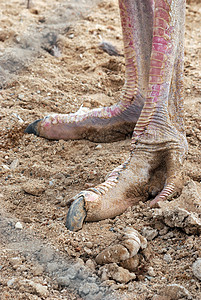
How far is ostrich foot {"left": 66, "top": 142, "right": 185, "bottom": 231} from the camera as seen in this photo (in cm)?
194

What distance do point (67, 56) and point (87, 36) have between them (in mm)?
573

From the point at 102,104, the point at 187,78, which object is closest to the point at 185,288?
the point at 102,104

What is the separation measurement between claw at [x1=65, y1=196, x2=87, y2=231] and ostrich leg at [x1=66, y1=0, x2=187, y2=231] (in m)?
0.07

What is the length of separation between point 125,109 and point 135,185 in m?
0.79

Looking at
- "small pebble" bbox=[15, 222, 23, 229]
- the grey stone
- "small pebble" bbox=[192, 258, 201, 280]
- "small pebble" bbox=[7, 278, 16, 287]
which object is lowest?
"small pebble" bbox=[15, 222, 23, 229]

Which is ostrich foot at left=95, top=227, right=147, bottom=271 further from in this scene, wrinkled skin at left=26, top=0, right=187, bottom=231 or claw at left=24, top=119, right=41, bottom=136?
claw at left=24, top=119, right=41, bottom=136

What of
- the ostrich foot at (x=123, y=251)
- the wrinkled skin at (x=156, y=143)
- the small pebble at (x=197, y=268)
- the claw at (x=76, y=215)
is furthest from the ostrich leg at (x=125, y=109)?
the small pebble at (x=197, y=268)

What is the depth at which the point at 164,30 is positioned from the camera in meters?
2.10

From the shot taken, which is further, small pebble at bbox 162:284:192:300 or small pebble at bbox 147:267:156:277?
small pebble at bbox 147:267:156:277

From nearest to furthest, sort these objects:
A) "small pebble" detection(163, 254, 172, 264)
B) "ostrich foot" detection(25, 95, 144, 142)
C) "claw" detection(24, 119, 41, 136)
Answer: "small pebble" detection(163, 254, 172, 264) → "ostrich foot" detection(25, 95, 144, 142) → "claw" detection(24, 119, 41, 136)

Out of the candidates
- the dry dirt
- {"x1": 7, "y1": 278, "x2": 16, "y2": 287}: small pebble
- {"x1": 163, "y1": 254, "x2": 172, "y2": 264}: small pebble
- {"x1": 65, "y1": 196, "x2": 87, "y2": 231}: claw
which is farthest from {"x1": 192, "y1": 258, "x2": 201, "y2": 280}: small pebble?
{"x1": 7, "y1": 278, "x2": 16, "y2": 287}: small pebble

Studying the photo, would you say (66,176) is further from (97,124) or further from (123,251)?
(123,251)

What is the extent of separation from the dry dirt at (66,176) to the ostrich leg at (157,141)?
9cm

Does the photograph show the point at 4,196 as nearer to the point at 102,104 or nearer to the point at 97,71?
the point at 102,104
